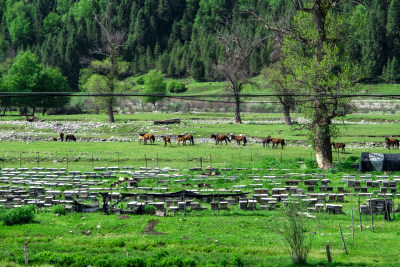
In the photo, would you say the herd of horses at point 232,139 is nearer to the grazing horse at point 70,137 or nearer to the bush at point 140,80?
the grazing horse at point 70,137

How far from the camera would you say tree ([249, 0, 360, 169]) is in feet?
133

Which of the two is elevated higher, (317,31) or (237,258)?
(317,31)

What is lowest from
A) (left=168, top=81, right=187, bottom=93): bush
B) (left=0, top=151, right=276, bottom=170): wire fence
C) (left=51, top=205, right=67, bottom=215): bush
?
(left=51, top=205, right=67, bottom=215): bush

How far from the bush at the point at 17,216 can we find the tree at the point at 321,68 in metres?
22.1

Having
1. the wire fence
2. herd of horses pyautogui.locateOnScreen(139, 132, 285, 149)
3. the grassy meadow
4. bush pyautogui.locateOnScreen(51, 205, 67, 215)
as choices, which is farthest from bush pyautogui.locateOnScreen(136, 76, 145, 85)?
bush pyautogui.locateOnScreen(51, 205, 67, 215)

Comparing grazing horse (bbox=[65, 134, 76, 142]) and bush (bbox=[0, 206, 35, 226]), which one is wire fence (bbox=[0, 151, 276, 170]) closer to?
grazing horse (bbox=[65, 134, 76, 142])

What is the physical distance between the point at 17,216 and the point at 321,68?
2476cm

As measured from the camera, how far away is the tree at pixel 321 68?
4050cm

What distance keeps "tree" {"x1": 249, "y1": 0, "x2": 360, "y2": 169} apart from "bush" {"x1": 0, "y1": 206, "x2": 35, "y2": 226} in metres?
22.1

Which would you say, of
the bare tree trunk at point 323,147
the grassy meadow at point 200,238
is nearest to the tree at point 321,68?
the bare tree trunk at point 323,147

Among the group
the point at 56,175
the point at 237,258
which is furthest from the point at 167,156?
the point at 237,258

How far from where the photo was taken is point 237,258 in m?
20.8

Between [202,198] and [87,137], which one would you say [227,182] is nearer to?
[202,198]

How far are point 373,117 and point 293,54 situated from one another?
4368 cm
